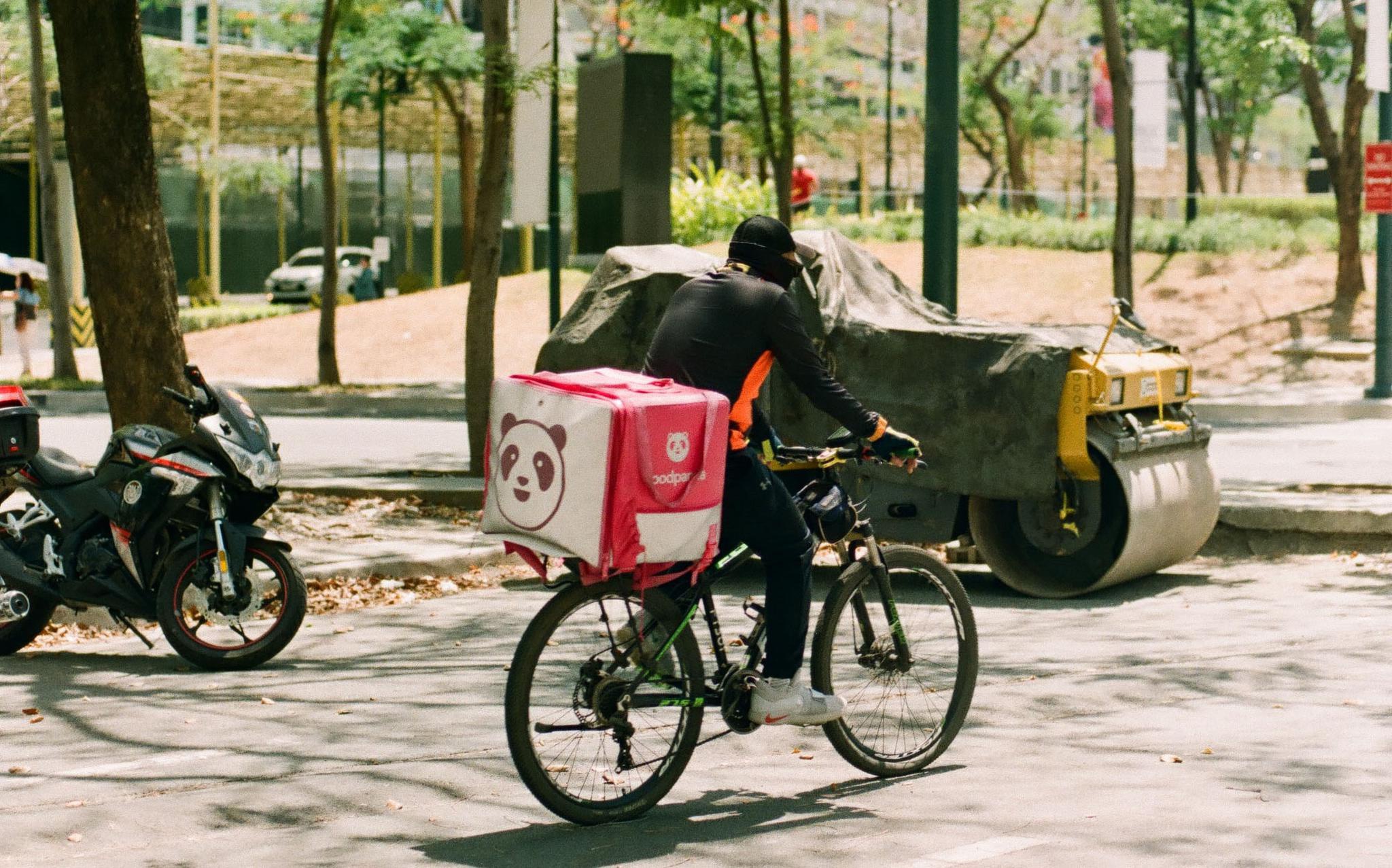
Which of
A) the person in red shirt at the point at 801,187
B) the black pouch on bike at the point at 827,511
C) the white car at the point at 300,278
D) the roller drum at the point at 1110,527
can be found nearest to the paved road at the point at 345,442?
the roller drum at the point at 1110,527

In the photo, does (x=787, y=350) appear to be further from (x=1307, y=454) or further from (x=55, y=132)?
(x=55, y=132)

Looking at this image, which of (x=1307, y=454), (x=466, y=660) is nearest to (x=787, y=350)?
(x=466, y=660)

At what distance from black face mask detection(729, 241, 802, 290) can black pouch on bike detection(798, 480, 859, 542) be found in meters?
0.65

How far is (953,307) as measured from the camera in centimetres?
1266

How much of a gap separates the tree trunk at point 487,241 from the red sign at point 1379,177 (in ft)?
34.8

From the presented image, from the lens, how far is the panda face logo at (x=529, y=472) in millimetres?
5340

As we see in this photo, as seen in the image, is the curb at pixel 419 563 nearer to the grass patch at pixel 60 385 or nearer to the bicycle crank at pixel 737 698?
the bicycle crank at pixel 737 698

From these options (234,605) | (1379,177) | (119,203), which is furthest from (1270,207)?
(234,605)

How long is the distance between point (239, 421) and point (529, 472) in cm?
327

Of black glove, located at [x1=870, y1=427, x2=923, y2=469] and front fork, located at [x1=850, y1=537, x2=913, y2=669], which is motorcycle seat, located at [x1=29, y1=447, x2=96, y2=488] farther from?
black glove, located at [x1=870, y1=427, x2=923, y2=469]

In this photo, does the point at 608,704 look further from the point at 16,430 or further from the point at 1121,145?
the point at 1121,145

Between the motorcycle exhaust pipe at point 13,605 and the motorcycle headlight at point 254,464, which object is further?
the motorcycle exhaust pipe at point 13,605

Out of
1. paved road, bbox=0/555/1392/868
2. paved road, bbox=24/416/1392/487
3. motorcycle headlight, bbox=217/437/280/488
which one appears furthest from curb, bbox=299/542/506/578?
paved road, bbox=24/416/1392/487

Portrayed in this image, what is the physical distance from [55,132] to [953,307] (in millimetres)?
35728
